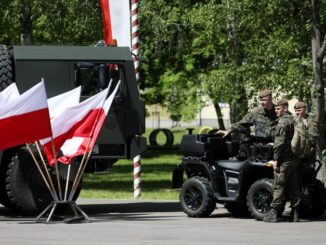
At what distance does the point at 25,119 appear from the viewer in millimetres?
18031

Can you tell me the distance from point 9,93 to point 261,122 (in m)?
3.95

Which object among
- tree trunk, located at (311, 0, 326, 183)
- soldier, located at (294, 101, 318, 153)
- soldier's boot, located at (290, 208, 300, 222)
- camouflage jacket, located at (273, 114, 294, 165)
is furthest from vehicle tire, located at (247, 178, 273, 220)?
tree trunk, located at (311, 0, 326, 183)

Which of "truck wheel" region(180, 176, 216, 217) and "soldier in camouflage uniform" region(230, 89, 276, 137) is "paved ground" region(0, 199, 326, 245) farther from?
"soldier in camouflage uniform" region(230, 89, 276, 137)

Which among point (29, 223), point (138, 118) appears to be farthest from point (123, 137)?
point (29, 223)

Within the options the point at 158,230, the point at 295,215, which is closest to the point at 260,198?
the point at 295,215

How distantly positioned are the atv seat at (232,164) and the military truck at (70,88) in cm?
220

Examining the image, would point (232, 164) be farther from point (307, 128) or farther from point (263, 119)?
point (307, 128)

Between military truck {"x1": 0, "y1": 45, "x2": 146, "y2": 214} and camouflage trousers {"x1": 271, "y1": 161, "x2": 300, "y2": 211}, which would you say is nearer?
camouflage trousers {"x1": 271, "y1": 161, "x2": 300, "y2": 211}

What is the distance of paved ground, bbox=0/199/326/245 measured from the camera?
14906mm

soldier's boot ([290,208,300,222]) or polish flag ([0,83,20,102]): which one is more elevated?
polish flag ([0,83,20,102])

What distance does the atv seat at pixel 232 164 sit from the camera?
1834cm

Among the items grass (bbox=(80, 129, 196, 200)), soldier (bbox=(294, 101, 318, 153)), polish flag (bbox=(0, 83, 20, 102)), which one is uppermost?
polish flag (bbox=(0, 83, 20, 102))

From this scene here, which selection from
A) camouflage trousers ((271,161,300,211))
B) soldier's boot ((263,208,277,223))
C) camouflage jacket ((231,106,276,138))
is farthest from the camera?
camouflage jacket ((231,106,276,138))

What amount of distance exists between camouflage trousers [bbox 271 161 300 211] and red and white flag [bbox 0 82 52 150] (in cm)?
356
